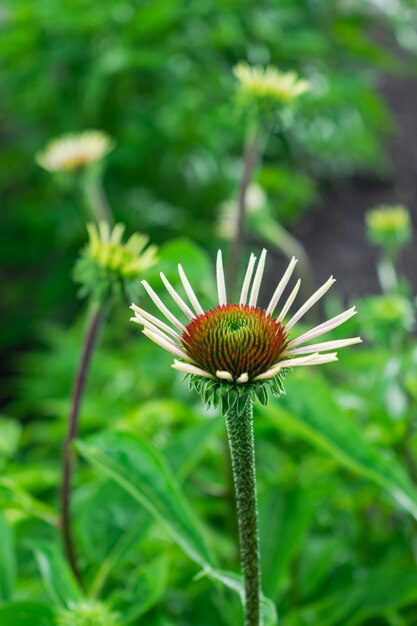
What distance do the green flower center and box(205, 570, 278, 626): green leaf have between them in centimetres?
15

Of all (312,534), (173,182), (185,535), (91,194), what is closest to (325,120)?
(173,182)

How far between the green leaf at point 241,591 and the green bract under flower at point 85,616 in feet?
0.33

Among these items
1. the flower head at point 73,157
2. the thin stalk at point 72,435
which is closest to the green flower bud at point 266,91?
the flower head at point 73,157

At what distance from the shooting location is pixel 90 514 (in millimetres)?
644

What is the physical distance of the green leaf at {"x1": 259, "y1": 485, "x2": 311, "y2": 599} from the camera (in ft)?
2.14

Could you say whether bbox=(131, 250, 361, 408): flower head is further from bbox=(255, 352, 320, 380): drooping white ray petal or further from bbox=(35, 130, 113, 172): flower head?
bbox=(35, 130, 113, 172): flower head

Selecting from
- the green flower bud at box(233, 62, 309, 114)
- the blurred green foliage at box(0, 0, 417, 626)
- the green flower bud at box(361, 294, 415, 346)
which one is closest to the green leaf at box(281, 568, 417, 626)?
the blurred green foliage at box(0, 0, 417, 626)

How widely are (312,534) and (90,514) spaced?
31 cm

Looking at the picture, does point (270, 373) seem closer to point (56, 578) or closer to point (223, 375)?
point (223, 375)

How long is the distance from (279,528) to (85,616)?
195mm

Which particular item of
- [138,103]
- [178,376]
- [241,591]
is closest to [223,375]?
[241,591]

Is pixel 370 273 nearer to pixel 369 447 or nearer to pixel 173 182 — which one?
pixel 173 182

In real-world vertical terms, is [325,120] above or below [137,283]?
above

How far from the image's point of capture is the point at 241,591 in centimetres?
48
